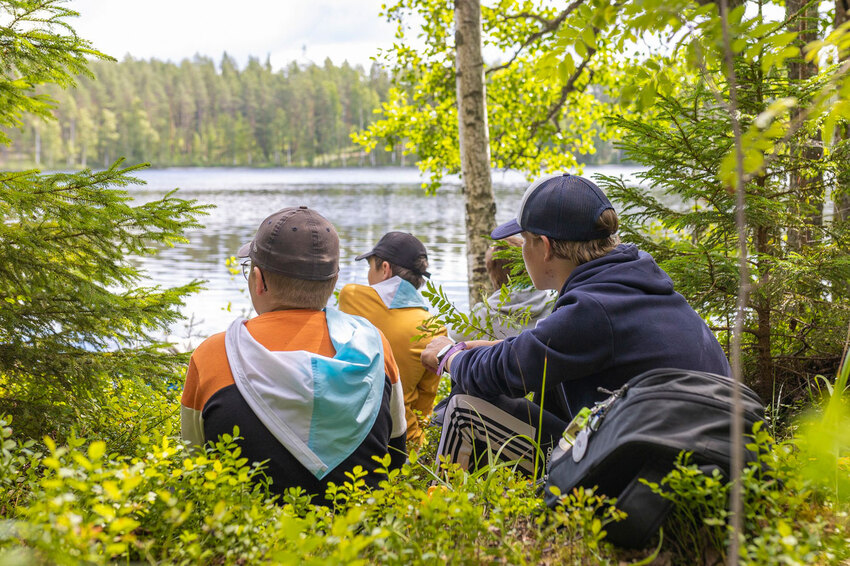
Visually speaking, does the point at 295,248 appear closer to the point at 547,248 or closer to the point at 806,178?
the point at 547,248

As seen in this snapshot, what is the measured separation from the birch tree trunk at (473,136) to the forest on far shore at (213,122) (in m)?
82.9

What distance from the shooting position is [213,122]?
108312 mm

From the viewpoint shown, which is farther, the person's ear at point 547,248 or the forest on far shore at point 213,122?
the forest on far shore at point 213,122

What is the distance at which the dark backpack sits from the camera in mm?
1716

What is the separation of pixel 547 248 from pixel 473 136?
459cm

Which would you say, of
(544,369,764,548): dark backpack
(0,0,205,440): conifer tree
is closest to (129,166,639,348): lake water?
(0,0,205,440): conifer tree

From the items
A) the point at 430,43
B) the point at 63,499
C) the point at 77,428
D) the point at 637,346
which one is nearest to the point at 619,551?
the point at 637,346

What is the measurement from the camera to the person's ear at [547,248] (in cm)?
249

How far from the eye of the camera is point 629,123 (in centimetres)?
347

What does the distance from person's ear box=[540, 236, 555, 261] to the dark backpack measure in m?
0.73

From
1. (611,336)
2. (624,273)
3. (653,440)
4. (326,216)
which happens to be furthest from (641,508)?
(326,216)

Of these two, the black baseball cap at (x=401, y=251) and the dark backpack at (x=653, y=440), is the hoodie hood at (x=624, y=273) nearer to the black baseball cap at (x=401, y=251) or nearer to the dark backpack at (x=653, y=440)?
the dark backpack at (x=653, y=440)

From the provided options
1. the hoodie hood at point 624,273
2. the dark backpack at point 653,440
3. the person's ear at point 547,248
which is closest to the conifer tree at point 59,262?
the person's ear at point 547,248

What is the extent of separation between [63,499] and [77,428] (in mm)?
1996
